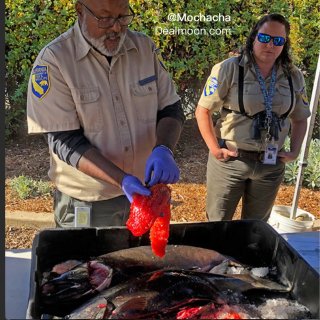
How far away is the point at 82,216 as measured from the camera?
2.61 metres

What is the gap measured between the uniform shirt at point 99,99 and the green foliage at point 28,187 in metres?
2.65

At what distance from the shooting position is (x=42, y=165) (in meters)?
6.07

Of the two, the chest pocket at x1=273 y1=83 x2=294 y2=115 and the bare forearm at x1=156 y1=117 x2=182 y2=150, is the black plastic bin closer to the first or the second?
the bare forearm at x1=156 y1=117 x2=182 y2=150

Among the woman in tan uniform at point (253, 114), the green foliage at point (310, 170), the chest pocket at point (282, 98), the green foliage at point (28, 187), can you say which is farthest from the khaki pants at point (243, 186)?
the green foliage at point (28, 187)

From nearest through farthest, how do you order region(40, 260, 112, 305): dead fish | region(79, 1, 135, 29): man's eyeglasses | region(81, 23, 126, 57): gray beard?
region(40, 260, 112, 305): dead fish
region(79, 1, 135, 29): man's eyeglasses
region(81, 23, 126, 57): gray beard

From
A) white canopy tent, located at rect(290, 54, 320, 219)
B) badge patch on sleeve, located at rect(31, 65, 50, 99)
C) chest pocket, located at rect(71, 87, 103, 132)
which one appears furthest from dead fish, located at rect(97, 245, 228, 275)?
white canopy tent, located at rect(290, 54, 320, 219)

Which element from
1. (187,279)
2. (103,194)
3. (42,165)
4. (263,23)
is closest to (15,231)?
(42,165)

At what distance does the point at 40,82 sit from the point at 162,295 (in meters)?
1.21

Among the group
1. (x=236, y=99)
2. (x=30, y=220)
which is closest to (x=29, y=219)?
(x=30, y=220)

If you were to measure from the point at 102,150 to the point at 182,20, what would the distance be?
12.2ft

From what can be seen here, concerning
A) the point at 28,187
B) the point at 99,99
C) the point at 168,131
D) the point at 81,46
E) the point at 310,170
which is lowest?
the point at 28,187

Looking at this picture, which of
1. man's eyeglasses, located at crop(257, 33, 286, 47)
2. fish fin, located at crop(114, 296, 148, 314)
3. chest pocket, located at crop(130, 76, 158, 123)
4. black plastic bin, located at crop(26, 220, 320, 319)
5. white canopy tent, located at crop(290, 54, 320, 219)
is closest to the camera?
fish fin, located at crop(114, 296, 148, 314)

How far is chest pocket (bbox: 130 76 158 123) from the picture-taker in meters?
2.55

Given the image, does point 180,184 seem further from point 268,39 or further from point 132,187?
point 132,187
